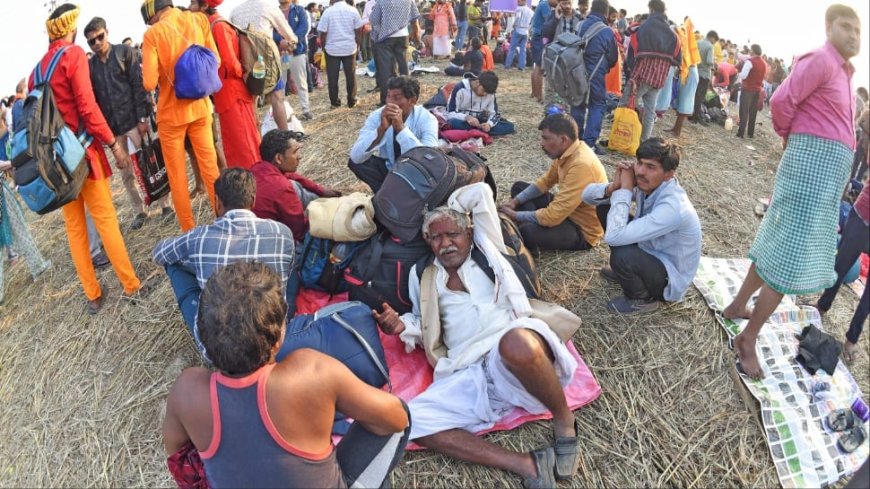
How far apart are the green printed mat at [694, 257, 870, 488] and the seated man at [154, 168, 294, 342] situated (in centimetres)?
269

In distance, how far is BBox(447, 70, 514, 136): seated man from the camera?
6.68 metres

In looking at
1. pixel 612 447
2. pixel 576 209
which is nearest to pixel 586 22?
pixel 576 209

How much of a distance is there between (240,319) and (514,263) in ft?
5.90

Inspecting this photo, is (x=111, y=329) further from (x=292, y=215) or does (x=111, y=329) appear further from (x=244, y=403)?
(x=244, y=403)

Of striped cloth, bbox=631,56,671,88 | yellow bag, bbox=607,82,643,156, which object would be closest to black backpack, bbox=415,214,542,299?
yellow bag, bbox=607,82,643,156

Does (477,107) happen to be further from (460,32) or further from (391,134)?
(460,32)

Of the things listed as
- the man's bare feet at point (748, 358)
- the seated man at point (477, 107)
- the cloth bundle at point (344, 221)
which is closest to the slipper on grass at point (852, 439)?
the man's bare feet at point (748, 358)

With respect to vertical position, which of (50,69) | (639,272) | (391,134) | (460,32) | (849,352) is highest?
(50,69)

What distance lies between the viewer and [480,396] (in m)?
2.69

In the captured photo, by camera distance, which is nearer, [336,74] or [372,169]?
[372,169]

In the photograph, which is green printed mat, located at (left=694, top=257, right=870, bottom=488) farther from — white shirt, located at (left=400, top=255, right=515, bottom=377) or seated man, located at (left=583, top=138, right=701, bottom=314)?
white shirt, located at (left=400, top=255, right=515, bottom=377)

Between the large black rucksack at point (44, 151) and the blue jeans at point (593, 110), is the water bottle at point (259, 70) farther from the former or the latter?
the blue jeans at point (593, 110)

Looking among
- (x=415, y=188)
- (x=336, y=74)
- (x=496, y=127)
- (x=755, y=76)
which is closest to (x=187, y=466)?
(x=415, y=188)

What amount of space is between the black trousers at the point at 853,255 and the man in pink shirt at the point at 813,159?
0.05 m
